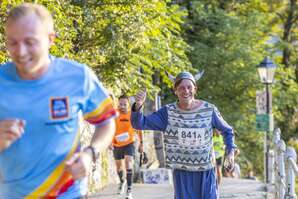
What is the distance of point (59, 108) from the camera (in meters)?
3.37

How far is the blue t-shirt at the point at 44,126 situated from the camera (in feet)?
10.9

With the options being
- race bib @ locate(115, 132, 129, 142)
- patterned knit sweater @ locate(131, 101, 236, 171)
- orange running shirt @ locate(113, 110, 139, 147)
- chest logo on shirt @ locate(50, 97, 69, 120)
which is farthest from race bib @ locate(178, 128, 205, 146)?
race bib @ locate(115, 132, 129, 142)

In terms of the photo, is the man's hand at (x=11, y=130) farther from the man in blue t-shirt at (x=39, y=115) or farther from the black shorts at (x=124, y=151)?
the black shorts at (x=124, y=151)

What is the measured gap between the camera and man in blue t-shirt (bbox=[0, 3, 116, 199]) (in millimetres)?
3258

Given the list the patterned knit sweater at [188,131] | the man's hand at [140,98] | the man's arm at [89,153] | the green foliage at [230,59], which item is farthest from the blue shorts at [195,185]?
the green foliage at [230,59]

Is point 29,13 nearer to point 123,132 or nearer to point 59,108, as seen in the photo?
point 59,108

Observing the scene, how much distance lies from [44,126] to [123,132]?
9874 millimetres

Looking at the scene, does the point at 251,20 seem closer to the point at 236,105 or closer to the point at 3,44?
the point at 236,105

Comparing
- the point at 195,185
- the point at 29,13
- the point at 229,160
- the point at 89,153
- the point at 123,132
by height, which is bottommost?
the point at 195,185

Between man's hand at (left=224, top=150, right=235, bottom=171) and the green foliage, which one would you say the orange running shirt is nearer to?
man's hand at (left=224, top=150, right=235, bottom=171)

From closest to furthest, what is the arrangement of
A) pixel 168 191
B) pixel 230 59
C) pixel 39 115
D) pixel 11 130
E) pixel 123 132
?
pixel 11 130
pixel 39 115
pixel 123 132
pixel 168 191
pixel 230 59

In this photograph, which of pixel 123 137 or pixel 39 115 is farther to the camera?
pixel 123 137

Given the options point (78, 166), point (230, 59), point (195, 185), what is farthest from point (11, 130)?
point (230, 59)

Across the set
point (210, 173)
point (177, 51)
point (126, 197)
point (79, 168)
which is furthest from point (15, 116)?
point (177, 51)
